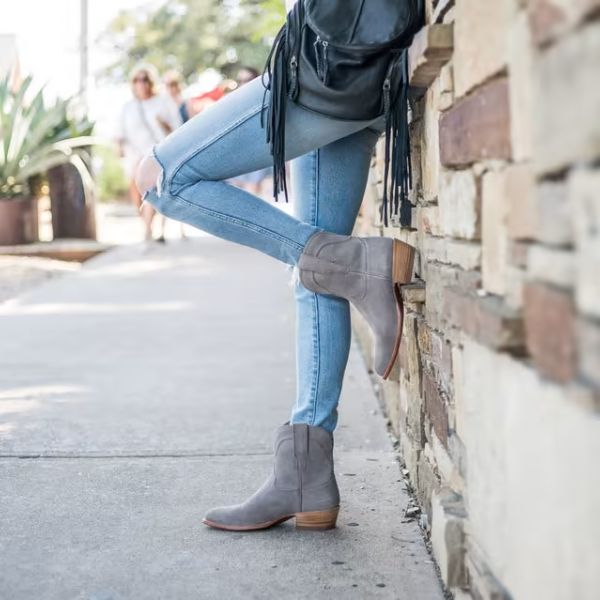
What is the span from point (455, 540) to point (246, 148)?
3.25 ft

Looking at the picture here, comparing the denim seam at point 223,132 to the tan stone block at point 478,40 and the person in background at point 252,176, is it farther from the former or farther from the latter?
the person in background at point 252,176

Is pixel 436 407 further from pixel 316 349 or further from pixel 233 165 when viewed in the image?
pixel 233 165

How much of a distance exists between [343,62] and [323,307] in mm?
597

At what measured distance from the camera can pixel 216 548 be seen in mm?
2475

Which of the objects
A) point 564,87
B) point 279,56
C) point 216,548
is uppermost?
point 279,56

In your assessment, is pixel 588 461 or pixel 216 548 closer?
pixel 588 461

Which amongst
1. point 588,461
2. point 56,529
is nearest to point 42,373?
point 56,529

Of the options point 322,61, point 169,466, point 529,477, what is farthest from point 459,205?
point 169,466

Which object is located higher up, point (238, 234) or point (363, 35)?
point (363, 35)

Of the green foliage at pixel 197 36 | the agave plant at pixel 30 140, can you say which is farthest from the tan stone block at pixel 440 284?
the green foliage at pixel 197 36

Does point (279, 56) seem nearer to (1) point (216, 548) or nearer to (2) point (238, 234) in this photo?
(2) point (238, 234)

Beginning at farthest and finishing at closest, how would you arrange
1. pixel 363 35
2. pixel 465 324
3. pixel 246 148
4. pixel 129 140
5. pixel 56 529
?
pixel 129 140
pixel 56 529
pixel 246 148
pixel 363 35
pixel 465 324

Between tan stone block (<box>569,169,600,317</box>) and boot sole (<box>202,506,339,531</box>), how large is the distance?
57.9 inches

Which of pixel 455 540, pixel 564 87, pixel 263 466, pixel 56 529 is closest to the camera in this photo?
pixel 564 87
